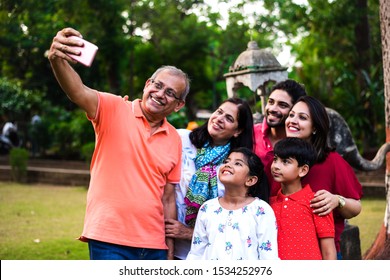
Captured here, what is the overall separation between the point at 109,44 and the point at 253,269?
54.3 feet

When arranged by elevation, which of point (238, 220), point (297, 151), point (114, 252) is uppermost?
point (297, 151)

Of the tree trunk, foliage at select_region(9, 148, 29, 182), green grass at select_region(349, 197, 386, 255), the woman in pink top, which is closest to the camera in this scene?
the woman in pink top

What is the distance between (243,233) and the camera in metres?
3.12

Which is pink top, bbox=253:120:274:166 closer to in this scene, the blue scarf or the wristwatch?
the blue scarf

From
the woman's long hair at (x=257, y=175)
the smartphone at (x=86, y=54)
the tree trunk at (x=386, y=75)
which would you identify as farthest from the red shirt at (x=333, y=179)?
the tree trunk at (x=386, y=75)

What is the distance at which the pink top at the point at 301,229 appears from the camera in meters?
3.18

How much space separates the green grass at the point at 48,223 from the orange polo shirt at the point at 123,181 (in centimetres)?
392

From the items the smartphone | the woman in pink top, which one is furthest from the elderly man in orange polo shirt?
the woman in pink top

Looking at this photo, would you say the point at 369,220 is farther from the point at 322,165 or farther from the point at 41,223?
the point at 322,165

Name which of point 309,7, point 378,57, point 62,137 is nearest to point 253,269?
point 309,7

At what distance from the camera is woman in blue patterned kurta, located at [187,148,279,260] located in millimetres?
3111

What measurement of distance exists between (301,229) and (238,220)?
13.5 inches

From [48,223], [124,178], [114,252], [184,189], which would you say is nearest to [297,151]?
[184,189]

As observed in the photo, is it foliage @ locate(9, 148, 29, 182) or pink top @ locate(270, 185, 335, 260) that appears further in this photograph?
foliage @ locate(9, 148, 29, 182)
